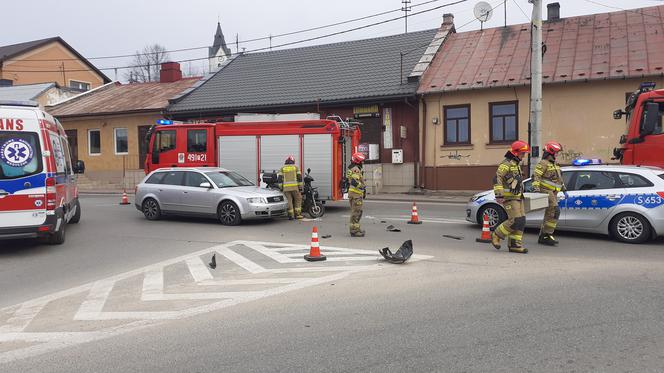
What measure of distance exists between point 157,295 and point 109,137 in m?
25.7

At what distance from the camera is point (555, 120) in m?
20.5

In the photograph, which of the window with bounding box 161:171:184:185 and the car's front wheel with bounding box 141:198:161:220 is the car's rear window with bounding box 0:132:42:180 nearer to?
the window with bounding box 161:171:184:185

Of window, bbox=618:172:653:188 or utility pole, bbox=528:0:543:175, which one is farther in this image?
utility pole, bbox=528:0:543:175

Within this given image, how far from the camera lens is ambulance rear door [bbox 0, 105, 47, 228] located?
903 centimetres

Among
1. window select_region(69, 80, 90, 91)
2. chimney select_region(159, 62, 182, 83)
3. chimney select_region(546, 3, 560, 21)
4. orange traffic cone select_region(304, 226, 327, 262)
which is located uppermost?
window select_region(69, 80, 90, 91)

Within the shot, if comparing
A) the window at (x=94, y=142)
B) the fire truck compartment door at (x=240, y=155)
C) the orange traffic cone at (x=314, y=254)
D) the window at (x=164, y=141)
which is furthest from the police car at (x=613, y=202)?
the window at (x=94, y=142)

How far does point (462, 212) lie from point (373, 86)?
987 centimetres

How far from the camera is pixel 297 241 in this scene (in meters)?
10.5

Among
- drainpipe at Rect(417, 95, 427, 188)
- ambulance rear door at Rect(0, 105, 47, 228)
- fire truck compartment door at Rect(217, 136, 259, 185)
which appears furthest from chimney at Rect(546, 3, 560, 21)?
ambulance rear door at Rect(0, 105, 47, 228)

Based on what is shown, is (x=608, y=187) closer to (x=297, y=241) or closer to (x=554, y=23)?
(x=297, y=241)

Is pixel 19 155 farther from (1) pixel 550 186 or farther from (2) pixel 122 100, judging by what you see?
(2) pixel 122 100

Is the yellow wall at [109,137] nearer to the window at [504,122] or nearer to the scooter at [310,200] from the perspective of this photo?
the scooter at [310,200]

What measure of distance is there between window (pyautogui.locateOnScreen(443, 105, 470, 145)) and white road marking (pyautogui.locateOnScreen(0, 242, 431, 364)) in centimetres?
1406

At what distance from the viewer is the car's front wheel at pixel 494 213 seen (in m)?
11.0
